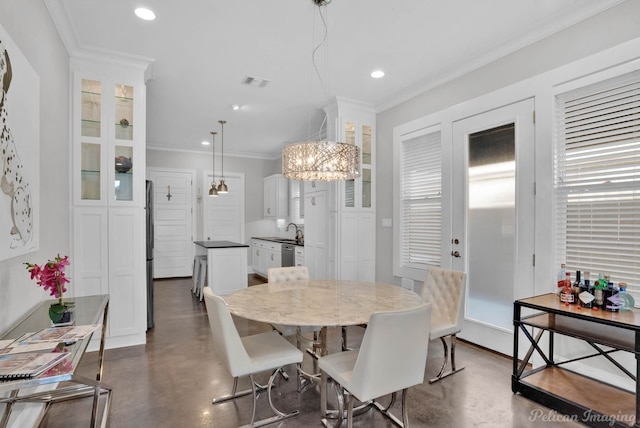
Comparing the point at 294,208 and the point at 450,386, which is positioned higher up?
the point at 294,208

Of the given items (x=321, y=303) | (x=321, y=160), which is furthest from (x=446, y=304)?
(x=321, y=160)

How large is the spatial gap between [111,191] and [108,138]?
0.51 meters

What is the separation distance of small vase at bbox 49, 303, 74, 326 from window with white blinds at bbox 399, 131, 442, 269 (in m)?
3.23

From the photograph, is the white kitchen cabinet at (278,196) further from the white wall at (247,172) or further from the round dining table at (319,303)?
the round dining table at (319,303)

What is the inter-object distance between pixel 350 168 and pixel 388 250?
1929 mm

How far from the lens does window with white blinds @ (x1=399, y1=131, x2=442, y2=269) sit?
11.9 ft

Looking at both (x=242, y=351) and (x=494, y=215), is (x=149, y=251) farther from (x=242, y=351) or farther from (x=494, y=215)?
(x=494, y=215)

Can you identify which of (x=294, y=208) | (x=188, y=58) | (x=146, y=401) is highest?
(x=188, y=58)

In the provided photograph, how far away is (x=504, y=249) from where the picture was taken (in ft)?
9.74

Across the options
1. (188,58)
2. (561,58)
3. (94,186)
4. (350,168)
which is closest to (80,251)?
(94,186)

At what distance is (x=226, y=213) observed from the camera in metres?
7.36

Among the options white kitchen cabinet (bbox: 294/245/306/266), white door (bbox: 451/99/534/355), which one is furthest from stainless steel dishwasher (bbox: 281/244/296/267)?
white door (bbox: 451/99/534/355)

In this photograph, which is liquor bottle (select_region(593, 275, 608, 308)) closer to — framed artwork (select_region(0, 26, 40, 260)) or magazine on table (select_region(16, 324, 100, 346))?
magazine on table (select_region(16, 324, 100, 346))

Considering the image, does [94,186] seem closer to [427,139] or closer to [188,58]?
[188,58]
